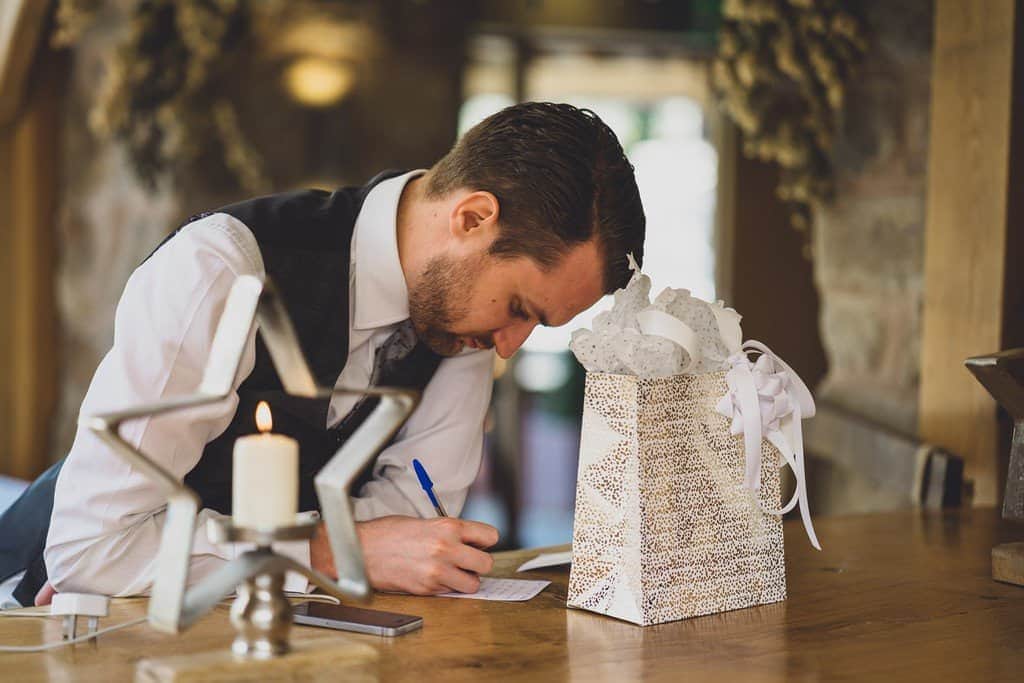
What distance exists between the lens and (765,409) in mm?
1328

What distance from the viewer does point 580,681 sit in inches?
42.4

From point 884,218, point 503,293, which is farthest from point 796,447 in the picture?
point 884,218

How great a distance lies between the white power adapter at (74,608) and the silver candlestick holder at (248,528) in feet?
0.82

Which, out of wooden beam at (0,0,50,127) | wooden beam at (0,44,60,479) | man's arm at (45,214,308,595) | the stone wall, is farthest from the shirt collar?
wooden beam at (0,44,60,479)

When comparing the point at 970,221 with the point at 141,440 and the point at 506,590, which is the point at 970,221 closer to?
the point at 506,590

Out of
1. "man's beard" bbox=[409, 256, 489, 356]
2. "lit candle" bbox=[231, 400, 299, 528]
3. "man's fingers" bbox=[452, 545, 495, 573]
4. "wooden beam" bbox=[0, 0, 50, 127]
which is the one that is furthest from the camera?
"wooden beam" bbox=[0, 0, 50, 127]

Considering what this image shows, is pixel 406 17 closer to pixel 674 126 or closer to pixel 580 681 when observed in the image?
pixel 674 126

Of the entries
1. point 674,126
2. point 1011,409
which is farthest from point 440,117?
point 1011,409

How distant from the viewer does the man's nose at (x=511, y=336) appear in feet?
5.54

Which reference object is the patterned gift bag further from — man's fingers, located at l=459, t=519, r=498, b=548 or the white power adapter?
the white power adapter

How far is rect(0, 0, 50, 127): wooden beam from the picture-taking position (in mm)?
3277

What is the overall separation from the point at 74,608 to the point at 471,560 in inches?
18.2

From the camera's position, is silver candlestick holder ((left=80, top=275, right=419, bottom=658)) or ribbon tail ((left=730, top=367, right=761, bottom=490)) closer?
silver candlestick holder ((left=80, top=275, right=419, bottom=658))

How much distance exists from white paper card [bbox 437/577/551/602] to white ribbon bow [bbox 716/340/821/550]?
11.1 inches
